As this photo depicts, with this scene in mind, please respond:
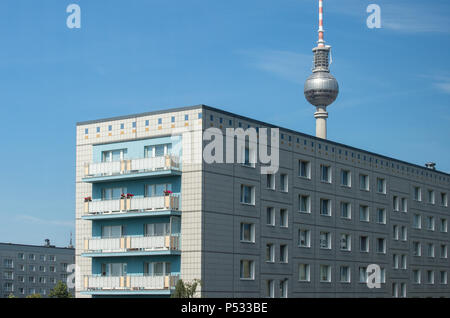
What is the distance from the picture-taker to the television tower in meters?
128

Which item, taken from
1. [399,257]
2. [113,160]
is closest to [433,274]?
[399,257]

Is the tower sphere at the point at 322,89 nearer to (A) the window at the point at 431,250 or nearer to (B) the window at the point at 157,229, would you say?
(A) the window at the point at 431,250

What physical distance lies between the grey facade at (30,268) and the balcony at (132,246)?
89655mm

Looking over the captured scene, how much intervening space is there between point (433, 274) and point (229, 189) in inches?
1295

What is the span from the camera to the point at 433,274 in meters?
73.2

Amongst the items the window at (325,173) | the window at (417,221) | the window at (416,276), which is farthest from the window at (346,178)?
the window at (416,276)

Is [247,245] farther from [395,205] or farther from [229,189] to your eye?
[395,205]

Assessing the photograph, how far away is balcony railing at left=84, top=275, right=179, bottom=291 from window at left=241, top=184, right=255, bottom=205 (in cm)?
749

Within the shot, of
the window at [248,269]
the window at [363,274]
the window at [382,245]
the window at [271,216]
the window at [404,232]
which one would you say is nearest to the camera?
the window at [248,269]

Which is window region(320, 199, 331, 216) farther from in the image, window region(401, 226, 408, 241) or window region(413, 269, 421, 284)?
window region(413, 269, 421, 284)

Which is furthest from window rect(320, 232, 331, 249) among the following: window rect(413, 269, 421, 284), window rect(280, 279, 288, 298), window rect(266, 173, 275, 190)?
window rect(413, 269, 421, 284)

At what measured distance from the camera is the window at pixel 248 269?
50125mm

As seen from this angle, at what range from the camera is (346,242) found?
61.0m
